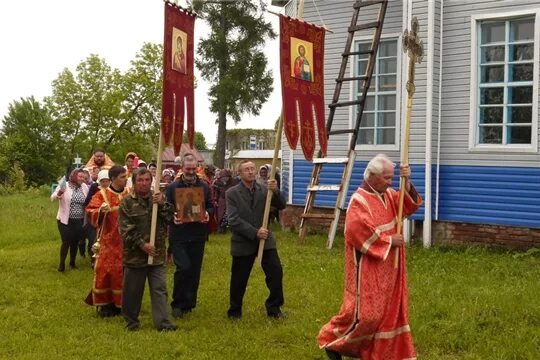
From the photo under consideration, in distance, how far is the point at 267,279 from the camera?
7.89 m

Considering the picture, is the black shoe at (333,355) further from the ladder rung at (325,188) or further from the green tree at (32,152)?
the green tree at (32,152)

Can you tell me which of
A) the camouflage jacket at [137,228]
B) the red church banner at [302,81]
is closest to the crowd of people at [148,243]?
the camouflage jacket at [137,228]

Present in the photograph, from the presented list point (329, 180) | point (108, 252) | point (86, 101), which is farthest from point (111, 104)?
point (108, 252)

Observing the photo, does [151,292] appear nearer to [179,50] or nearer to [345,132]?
[179,50]

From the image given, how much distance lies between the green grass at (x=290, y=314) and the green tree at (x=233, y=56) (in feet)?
53.7

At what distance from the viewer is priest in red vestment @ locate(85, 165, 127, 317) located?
8.39m

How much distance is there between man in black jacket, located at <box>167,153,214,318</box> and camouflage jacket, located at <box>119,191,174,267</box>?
1.88 ft

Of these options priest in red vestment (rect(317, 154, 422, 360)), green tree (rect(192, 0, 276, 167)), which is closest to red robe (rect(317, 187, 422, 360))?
priest in red vestment (rect(317, 154, 422, 360))

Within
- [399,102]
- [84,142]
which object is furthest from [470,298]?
[84,142]

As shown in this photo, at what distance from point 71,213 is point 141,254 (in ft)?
15.4

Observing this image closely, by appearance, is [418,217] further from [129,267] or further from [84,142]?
[84,142]

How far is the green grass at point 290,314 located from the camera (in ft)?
22.1

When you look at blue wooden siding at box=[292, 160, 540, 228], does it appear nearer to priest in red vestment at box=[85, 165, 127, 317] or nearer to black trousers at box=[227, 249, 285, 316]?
black trousers at box=[227, 249, 285, 316]

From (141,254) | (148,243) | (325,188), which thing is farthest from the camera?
(325,188)
